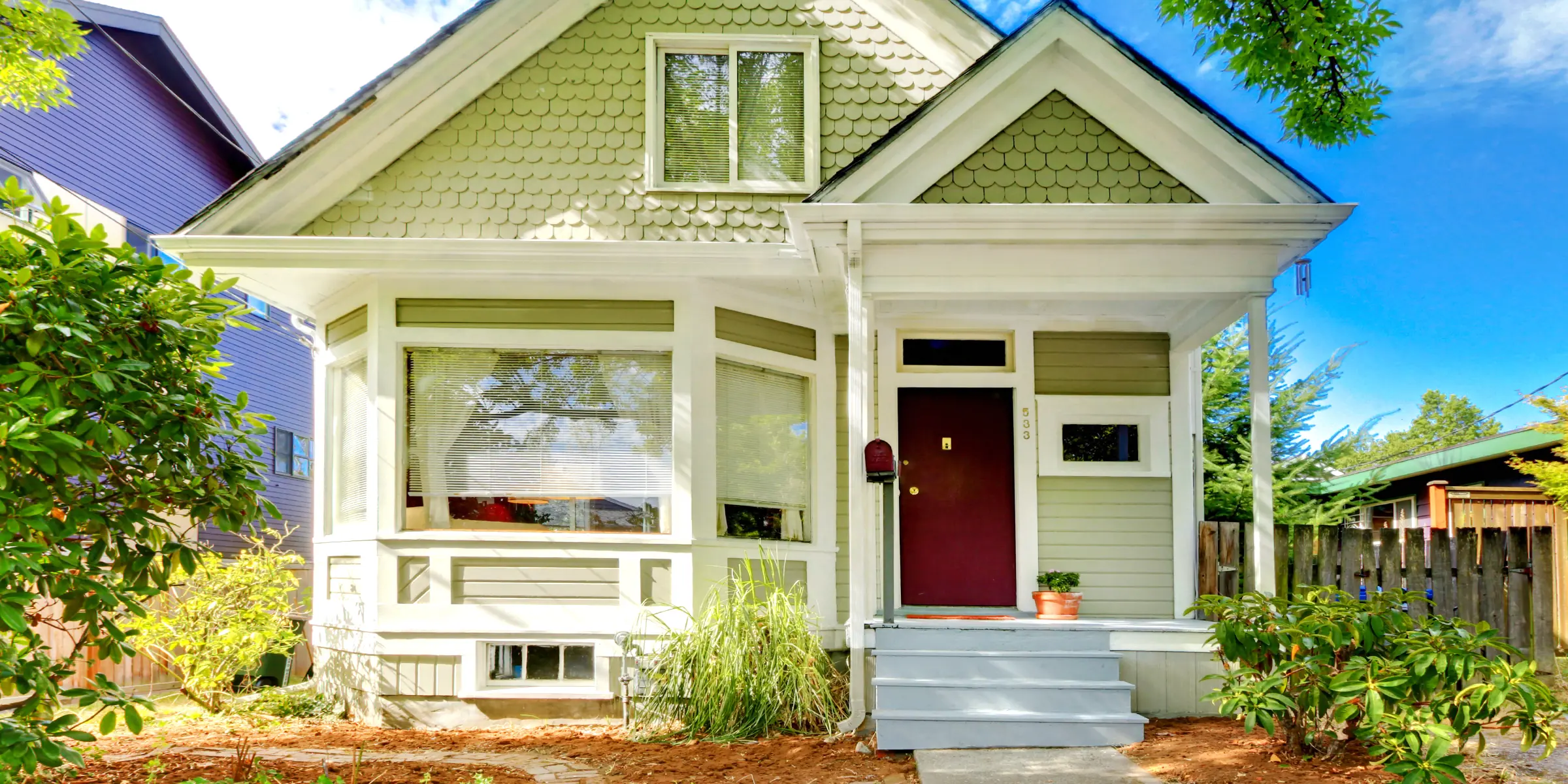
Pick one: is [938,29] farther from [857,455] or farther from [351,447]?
[351,447]

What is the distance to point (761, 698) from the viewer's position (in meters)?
6.35

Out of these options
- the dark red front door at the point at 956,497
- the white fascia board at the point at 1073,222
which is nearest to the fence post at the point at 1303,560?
the white fascia board at the point at 1073,222

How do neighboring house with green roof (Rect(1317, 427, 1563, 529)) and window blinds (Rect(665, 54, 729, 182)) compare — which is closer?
window blinds (Rect(665, 54, 729, 182))

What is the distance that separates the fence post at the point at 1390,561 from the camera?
672cm

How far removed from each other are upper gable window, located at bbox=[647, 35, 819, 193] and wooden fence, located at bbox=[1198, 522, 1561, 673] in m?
4.08

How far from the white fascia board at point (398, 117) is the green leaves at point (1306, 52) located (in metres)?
4.21

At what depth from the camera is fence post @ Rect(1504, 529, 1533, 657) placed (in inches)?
264

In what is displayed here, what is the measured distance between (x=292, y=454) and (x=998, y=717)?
1261 cm

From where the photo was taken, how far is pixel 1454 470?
17016mm

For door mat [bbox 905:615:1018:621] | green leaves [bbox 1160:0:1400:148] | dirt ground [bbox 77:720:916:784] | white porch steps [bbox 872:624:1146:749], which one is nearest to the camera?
dirt ground [bbox 77:720:916:784]

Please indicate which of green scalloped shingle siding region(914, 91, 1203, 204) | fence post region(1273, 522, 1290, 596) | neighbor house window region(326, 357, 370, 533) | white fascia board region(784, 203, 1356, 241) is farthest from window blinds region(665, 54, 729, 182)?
fence post region(1273, 522, 1290, 596)

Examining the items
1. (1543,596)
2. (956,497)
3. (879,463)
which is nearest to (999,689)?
(879,463)

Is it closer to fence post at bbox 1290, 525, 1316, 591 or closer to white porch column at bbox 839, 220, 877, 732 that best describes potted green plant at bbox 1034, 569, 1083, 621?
fence post at bbox 1290, 525, 1316, 591

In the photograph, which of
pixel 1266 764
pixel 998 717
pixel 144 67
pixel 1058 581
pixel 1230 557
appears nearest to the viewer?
pixel 1266 764
